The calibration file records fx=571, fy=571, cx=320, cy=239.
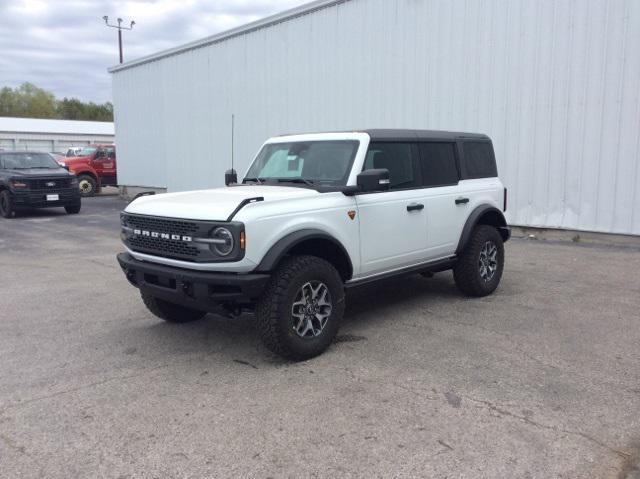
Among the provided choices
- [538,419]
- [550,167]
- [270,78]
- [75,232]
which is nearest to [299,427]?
[538,419]

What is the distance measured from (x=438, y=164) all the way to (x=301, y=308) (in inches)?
94.7

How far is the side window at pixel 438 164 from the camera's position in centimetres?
575

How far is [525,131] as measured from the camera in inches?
413

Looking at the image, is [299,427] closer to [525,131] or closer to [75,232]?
[525,131]

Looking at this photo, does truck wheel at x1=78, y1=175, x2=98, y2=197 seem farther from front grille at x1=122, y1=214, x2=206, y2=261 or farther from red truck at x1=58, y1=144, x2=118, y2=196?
front grille at x1=122, y1=214, x2=206, y2=261

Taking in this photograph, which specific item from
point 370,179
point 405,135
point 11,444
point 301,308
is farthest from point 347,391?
point 405,135

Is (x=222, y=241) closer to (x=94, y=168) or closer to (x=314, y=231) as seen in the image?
(x=314, y=231)

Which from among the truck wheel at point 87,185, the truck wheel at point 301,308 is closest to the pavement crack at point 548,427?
the truck wheel at point 301,308

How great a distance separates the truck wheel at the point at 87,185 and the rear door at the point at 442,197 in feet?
65.1

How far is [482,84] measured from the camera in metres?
10.9

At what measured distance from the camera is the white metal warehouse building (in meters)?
9.45

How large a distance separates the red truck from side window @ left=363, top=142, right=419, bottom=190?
1939 cm

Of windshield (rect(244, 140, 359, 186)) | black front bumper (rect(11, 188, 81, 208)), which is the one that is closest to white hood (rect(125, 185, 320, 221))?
windshield (rect(244, 140, 359, 186))

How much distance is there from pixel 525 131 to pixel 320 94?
17.1ft
